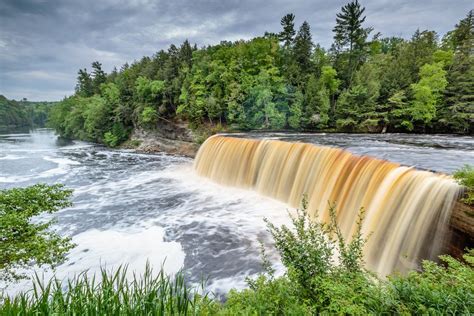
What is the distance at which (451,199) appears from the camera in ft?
16.6

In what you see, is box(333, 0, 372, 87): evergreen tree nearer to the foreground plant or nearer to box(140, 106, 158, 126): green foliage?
box(140, 106, 158, 126): green foliage

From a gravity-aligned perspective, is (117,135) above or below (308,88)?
below

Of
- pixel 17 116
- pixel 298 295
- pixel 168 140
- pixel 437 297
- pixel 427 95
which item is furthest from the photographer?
pixel 17 116

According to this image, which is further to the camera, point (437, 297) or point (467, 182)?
point (467, 182)

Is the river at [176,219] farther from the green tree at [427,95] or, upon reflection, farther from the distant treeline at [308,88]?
the distant treeline at [308,88]

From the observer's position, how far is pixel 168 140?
2598 cm

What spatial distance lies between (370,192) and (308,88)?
18230 millimetres

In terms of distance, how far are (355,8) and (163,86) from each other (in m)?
21.7

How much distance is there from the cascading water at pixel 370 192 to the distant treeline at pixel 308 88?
35.4 ft

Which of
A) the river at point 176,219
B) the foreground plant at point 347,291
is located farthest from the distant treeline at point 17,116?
the foreground plant at point 347,291

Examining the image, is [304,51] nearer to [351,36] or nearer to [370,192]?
[351,36]

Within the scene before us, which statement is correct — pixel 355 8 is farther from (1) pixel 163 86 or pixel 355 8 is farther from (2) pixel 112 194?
(2) pixel 112 194

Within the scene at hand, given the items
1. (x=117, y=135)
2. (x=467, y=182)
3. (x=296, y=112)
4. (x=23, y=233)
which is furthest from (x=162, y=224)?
(x=117, y=135)

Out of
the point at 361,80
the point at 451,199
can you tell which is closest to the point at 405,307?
the point at 451,199
